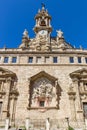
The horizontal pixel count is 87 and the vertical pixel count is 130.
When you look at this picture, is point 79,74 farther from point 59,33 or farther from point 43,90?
point 59,33

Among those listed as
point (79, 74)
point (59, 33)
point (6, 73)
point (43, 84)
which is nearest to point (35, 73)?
point (43, 84)

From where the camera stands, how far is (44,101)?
29656 mm

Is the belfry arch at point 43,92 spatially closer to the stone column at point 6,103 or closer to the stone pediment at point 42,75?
the stone pediment at point 42,75

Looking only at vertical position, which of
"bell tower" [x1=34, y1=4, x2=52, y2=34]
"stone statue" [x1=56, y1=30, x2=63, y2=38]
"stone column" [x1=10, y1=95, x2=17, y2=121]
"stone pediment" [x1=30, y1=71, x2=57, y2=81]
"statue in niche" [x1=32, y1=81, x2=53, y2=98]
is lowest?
"stone column" [x1=10, y1=95, x2=17, y2=121]

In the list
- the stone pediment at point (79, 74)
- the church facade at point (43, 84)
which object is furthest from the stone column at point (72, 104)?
the stone pediment at point (79, 74)

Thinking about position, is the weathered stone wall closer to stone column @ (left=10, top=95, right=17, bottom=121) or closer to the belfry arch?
stone column @ (left=10, top=95, right=17, bottom=121)

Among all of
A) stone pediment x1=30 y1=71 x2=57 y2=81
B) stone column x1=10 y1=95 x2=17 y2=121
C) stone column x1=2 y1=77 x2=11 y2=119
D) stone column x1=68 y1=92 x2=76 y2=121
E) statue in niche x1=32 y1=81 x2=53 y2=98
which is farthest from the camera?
stone pediment x1=30 y1=71 x2=57 y2=81

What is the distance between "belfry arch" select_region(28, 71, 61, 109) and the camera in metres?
29.2

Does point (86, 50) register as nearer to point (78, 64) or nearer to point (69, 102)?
point (78, 64)

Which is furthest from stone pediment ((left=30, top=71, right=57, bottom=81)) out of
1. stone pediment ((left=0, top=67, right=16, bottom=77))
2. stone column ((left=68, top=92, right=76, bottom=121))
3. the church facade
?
stone column ((left=68, top=92, right=76, bottom=121))

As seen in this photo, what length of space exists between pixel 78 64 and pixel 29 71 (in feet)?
27.4

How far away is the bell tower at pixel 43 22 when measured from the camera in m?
45.0

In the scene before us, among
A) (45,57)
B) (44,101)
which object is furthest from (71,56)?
(44,101)

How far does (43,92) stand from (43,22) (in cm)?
2262
